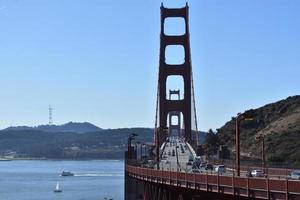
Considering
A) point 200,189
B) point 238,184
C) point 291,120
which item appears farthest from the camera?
point 291,120

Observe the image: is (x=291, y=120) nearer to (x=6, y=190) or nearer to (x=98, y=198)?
(x=98, y=198)

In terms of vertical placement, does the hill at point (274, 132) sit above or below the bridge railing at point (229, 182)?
above

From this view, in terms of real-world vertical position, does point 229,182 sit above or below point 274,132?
below

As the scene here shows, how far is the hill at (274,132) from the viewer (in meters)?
108

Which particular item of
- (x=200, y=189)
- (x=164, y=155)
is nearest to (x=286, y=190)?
(x=200, y=189)

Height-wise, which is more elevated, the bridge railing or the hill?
the hill

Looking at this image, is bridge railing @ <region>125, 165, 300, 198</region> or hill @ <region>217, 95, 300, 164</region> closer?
bridge railing @ <region>125, 165, 300, 198</region>

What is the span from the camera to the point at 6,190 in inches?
6841

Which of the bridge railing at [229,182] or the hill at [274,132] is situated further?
the hill at [274,132]

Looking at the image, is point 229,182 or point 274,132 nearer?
point 229,182

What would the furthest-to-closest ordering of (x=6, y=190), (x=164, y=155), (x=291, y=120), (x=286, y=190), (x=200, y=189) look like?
(x=6, y=190), (x=291, y=120), (x=164, y=155), (x=200, y=189), (x=286, y=190)

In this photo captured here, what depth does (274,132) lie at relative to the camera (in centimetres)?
12700

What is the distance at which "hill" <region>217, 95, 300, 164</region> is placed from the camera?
107819mm

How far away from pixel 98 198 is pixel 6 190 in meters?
40.6
